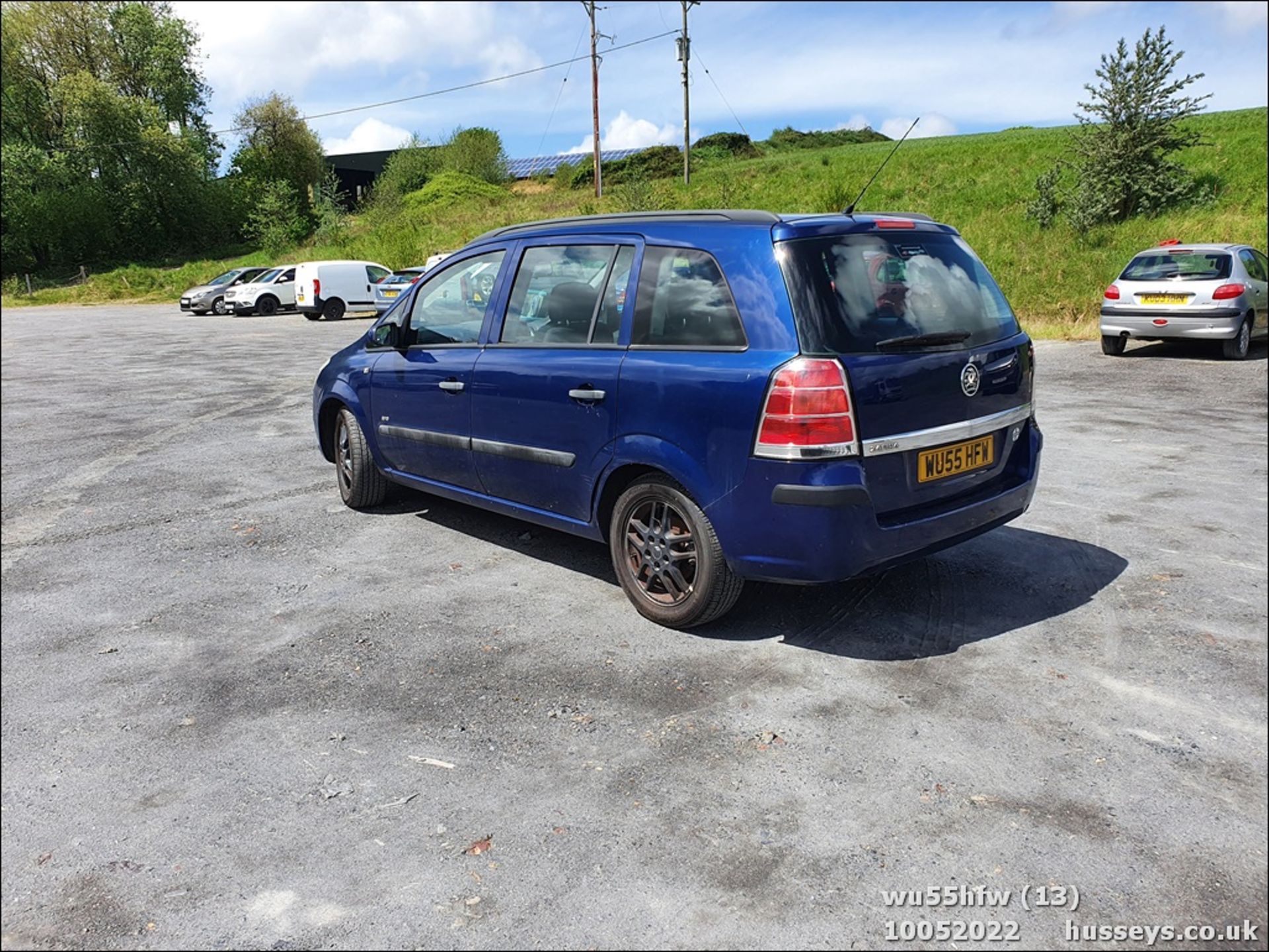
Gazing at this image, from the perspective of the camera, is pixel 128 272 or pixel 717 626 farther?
pixel 717 626

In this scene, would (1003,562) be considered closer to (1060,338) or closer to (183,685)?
(183,685)

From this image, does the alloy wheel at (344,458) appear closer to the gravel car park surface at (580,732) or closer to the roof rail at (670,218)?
the gravel car park surface at (580,732)

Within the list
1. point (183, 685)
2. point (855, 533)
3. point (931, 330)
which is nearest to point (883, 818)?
point (855, 533)

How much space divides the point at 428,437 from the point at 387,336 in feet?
2.47

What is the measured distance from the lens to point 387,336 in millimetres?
5496

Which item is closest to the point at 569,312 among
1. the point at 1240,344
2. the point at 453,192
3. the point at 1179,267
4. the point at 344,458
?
the point at 344,458

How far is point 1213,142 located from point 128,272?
Answer: 26.6 metres

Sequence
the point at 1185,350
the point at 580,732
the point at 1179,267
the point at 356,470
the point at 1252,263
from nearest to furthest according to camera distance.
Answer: the point at 580,732 → the point at 356,470 → the point at 1179,267 → the point at 1252,263 → the point at 1185,350

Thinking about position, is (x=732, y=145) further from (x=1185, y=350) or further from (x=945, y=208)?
(x=1185, y=350)

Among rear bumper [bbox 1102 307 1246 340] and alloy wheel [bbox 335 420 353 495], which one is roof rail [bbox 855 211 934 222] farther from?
rear bumper [bbox 1102 307 1246 340]

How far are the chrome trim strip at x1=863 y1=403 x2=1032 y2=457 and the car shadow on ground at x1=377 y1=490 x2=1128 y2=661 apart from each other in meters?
0.84

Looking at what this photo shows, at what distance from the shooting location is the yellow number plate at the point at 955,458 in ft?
12.1

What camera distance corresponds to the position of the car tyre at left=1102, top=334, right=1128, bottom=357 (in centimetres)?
1401

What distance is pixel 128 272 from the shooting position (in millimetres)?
3186
